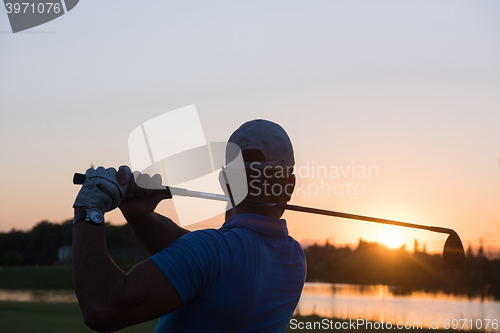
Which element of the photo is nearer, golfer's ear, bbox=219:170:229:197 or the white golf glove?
the white golf glove

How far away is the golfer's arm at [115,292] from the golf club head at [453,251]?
2215mm

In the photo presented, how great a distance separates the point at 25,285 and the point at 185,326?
38484 mm

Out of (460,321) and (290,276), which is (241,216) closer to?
(290,276)

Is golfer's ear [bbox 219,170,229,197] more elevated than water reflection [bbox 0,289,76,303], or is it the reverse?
golfer's ear [bbox 219,170,229,197]

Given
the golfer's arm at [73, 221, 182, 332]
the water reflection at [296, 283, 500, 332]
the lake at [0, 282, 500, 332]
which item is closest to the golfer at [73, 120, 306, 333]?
the golfer's arm at [73, 221, 182, 332]

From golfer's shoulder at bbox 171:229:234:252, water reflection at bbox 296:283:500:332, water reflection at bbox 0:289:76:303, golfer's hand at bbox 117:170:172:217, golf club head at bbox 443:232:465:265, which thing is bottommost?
water reflection at bbox 296:283:500:332

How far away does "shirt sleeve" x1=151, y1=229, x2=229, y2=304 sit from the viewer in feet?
4.75

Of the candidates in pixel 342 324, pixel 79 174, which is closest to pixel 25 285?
pixel 342 324

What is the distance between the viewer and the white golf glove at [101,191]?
170 cm

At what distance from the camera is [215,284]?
1.54 m

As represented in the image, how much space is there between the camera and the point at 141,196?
83.1 inches

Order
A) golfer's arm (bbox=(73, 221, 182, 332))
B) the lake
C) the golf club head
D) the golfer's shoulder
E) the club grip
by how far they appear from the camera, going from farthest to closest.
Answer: the lake
the golf club head
the club grip
the golfer's shoulder
golfer's arm (bbox=(73, 221, 182, 332))

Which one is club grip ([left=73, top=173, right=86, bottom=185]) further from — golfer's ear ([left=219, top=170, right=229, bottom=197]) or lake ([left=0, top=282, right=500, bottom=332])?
lake ([left=0, top=282, right=500, bottom=332])

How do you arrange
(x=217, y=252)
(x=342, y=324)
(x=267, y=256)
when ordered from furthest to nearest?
(x=342, y=324) → (x=267, y=256) → (x=217, y=252)
